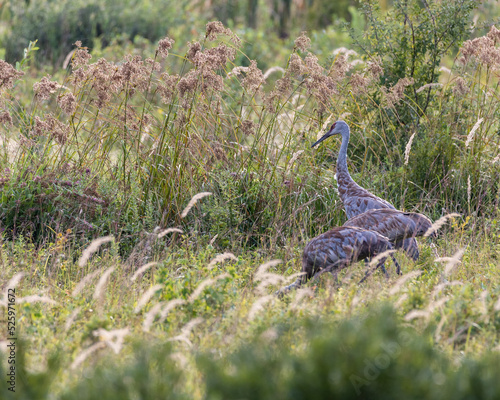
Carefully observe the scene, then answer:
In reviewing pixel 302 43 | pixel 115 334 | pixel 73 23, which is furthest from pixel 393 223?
pixel 73 23

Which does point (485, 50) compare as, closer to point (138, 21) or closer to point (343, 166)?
point (343, 166)

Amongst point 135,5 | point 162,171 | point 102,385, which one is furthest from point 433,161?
point 135,5

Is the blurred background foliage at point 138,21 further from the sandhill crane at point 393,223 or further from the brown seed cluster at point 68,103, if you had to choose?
the sandhill crane at point 393,223

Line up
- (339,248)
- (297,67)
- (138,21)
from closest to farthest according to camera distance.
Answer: (339,248) < (297,67) < (138,21)

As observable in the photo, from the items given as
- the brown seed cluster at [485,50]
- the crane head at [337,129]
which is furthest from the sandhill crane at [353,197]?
the brown seed cluster at [485,50]

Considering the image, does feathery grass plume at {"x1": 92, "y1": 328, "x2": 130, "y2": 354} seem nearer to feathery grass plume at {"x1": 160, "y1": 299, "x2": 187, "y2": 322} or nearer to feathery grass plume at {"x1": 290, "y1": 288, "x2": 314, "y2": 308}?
feathery grass plume at {"x1": 160, "y1": 299, "x2": 187, "y2": 322}

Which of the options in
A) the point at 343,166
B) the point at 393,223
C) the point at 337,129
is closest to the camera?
the point at 393,223

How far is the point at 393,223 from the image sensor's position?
5.87 metres

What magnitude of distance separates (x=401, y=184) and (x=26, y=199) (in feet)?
13.6

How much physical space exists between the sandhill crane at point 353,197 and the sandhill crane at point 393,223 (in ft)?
0.64

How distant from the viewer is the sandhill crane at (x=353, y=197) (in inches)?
240

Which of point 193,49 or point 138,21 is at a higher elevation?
point 193,49

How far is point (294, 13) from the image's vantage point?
2231 cm

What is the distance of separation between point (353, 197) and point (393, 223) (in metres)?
0.82
